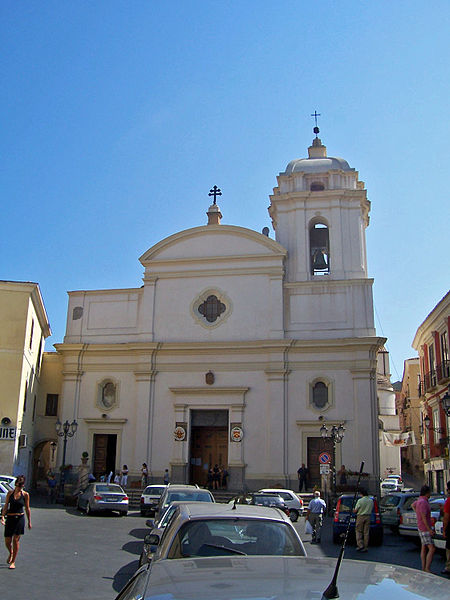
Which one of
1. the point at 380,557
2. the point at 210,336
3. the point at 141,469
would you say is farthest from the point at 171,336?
the point at 380,557

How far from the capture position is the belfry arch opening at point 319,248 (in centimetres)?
3628

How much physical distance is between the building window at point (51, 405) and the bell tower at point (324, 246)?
1413 centimetres

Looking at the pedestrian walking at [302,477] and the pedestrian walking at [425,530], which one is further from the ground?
the pedestrian walking at [302,477]

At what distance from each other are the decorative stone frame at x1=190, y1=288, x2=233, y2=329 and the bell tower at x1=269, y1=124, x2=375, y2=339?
3.18 m

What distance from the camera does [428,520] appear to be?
40.1 ft

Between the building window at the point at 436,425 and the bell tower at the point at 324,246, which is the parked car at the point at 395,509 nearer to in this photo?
the bell tower at the point at 324,246

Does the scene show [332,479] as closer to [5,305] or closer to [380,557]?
[380,557]

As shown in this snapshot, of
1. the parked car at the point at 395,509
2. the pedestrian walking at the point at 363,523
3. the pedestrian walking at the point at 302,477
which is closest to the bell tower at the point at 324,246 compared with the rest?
the pedestrian walking at the point at 302,477

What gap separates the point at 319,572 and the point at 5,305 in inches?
1179

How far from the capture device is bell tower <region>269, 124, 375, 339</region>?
34.0 meters

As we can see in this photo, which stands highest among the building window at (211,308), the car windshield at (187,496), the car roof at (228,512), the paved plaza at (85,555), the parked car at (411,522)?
the building window at (211,308)

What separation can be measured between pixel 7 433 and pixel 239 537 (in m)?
25.6

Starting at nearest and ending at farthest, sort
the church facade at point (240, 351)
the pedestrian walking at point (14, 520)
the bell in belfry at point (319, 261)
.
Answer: the pedestrian walking at point (14, 520)
the church facade at point (240, 351)
the bell in belfry at point (319, 261)

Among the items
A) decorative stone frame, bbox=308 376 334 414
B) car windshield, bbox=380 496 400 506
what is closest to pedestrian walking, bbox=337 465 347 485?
decorative stone frame, bbox=308 376 334 414
